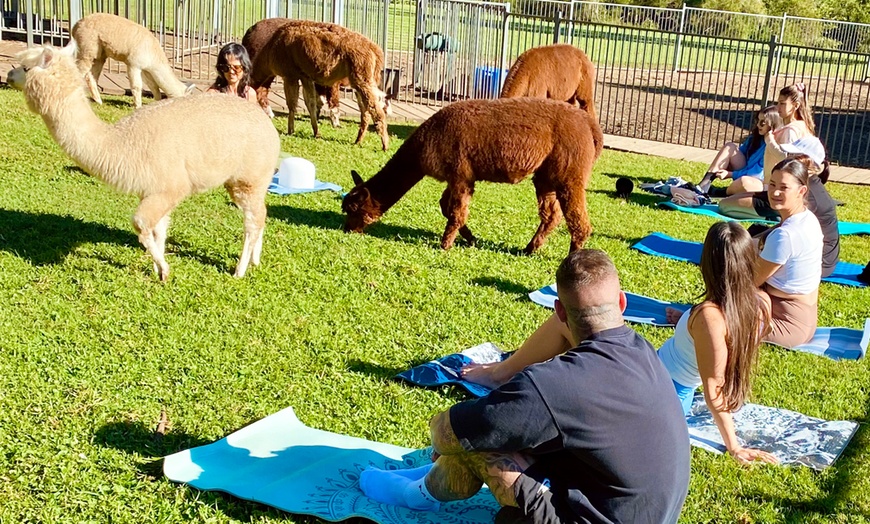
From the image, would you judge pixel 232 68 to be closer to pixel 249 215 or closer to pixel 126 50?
pixel 249 215

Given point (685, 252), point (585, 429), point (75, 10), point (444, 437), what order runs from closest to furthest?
point (585, 429), point (444, 437), point (685, 252), point (75, 10)

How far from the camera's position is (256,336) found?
586 centimetres

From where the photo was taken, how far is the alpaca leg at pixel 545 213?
8.22 metres

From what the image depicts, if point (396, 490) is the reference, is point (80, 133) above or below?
above

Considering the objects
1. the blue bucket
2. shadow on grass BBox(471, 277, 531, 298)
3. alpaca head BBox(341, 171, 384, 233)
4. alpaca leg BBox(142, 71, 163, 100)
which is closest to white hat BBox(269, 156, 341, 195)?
alpaca head BBox(341, 171, 384, 233)

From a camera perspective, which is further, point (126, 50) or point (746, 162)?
point (126, 50)

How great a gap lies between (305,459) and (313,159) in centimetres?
797

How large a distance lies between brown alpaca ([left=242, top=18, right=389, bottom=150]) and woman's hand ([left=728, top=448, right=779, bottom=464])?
8767 millimetres

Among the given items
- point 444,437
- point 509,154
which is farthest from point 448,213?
point 444,437

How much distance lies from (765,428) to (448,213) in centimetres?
383

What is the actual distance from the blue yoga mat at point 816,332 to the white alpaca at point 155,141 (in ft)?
8.15

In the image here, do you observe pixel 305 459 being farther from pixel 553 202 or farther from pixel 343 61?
pixel 343 61

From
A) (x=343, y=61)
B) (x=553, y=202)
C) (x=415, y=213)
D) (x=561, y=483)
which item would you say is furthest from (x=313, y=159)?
(x=561, y=483)

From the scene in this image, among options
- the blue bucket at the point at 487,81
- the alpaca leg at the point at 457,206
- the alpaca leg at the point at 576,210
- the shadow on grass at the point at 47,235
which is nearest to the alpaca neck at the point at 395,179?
the alpaca leg at the point at 457,206
